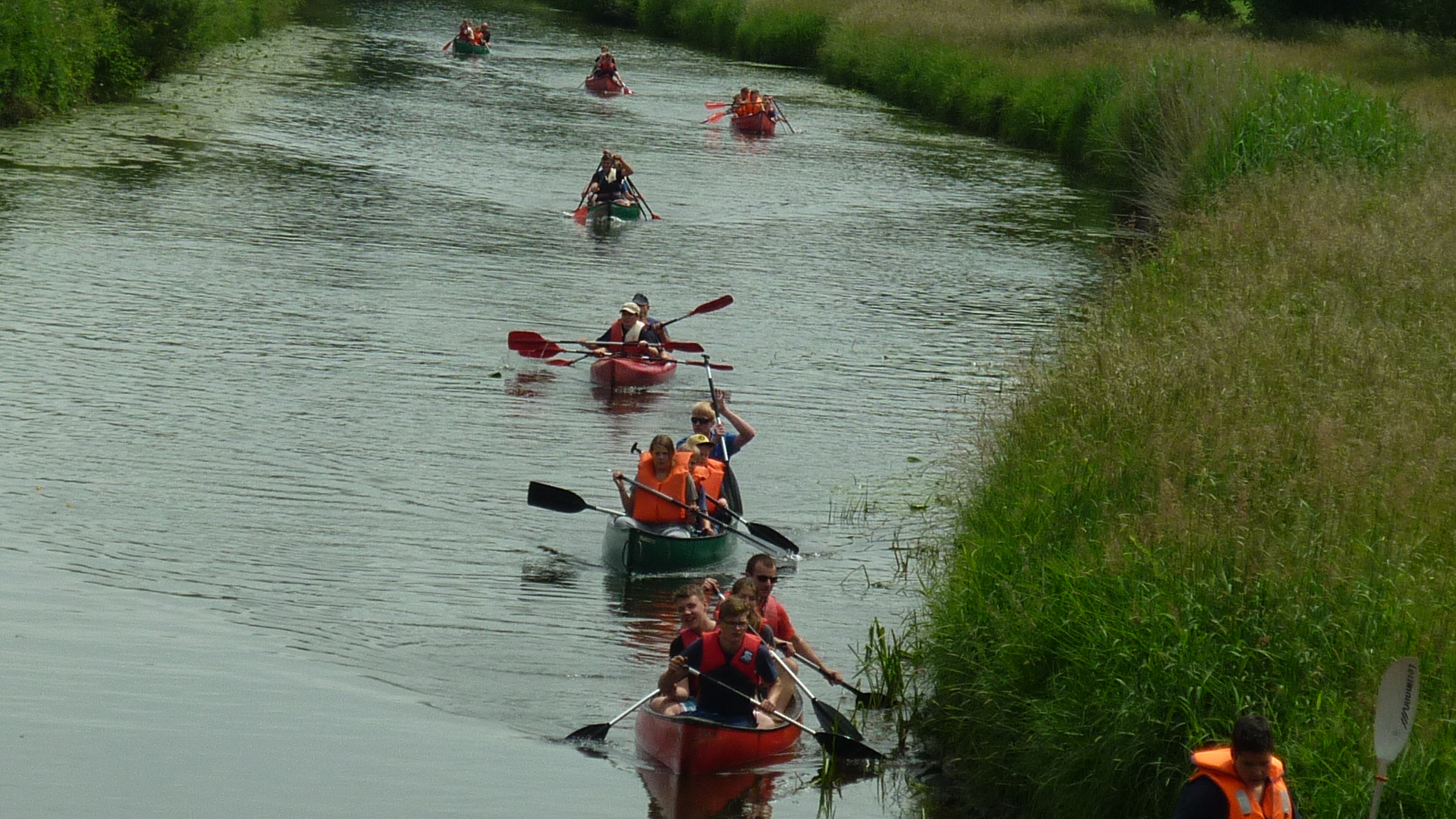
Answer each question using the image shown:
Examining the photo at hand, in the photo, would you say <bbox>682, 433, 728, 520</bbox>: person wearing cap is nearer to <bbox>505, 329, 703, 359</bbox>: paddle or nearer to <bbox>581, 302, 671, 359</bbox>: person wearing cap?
<bbox>505, 329, 703, 359</bbox>: paddle

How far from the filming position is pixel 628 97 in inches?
1841

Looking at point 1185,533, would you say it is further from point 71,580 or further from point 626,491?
point 71,580

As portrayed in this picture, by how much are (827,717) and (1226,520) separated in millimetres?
2819

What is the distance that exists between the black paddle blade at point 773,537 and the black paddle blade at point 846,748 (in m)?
4.31

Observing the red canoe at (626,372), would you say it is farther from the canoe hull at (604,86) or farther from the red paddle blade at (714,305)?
the canoe hull at (604,86)

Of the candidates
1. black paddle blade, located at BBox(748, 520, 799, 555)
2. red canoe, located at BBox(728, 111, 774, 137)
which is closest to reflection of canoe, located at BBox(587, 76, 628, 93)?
red canoe, located at BBox(728, 111, 774, 137)

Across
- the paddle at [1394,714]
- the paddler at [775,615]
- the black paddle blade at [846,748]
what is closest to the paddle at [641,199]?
the paddler at [775,615]

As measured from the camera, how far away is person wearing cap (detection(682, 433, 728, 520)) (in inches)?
623

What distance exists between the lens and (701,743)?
11.1 m

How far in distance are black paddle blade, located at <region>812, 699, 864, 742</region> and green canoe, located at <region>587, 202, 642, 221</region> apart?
774 inches

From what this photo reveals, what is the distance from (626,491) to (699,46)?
1865 inches

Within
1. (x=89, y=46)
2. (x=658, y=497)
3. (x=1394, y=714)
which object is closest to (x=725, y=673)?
(x=658, y=497)

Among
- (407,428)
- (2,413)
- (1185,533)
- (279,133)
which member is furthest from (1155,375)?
(279,133)

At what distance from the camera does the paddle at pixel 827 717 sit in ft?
37.3
